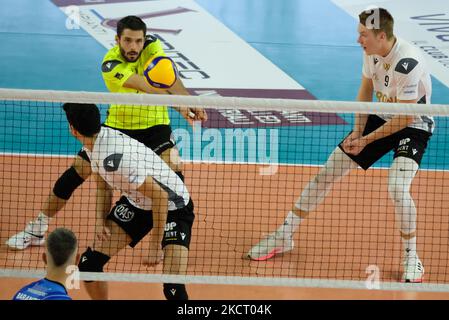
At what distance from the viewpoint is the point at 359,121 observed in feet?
28.3

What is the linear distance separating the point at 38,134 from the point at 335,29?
6.28 meters

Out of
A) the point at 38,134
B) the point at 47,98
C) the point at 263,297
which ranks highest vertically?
the point at 47,98

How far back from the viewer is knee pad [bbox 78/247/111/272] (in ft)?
24.2

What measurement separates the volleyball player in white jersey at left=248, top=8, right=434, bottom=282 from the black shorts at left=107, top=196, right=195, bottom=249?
155 cm

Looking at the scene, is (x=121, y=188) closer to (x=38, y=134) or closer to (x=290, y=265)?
(x=290, y=265)

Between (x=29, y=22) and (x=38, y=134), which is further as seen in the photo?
(x=29, y=22)

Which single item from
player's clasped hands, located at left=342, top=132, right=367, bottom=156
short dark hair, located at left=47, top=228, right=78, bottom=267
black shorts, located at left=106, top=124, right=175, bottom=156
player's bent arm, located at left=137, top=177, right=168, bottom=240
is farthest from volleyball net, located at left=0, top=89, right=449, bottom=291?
short dark hair, located at left=47, top=228, right=78, bottom=267

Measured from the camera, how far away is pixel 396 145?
27.6ft

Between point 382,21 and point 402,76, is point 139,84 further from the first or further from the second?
point 402,76

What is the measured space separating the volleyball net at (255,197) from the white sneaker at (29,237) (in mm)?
50

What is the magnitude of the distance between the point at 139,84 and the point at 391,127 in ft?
7.54

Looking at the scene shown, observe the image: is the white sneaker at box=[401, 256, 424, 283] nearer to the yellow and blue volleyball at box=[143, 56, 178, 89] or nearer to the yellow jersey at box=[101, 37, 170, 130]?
the yellow jersey at box=[101, 37, 170, 130]

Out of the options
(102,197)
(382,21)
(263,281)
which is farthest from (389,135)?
(102,197)
